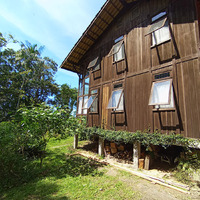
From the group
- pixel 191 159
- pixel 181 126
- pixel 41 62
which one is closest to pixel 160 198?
pixel 191 159

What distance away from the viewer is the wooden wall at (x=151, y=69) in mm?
4645

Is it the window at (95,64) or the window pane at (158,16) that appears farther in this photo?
the window at (95,64)

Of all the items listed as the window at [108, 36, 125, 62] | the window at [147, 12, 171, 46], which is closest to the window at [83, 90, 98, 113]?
the window at [108, 36, 125, 62]

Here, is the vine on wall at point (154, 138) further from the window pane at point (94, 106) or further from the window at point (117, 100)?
the window pane at point (94, 106)

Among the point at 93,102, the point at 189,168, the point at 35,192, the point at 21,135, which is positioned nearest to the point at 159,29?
the point at 93,102

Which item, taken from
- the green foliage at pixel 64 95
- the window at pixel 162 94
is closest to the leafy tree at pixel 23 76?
the green foliage at pixel 64 95

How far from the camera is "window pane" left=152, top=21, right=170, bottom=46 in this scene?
570cm

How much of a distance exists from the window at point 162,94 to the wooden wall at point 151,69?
233 mm

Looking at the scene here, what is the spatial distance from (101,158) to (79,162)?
1.49 metres

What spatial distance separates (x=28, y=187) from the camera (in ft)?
13.2

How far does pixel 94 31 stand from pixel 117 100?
648cm

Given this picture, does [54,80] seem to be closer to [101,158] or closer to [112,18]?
[112,18]

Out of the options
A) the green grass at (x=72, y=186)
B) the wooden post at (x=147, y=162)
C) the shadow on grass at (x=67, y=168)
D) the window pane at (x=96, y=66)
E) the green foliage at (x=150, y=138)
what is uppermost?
the window pane at (x=96, y=66)

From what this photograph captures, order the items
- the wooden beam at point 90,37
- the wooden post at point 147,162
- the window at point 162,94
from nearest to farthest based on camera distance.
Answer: the window at point 162,94
the wooden post at point 147,162
the wooden beam at point 90,37
